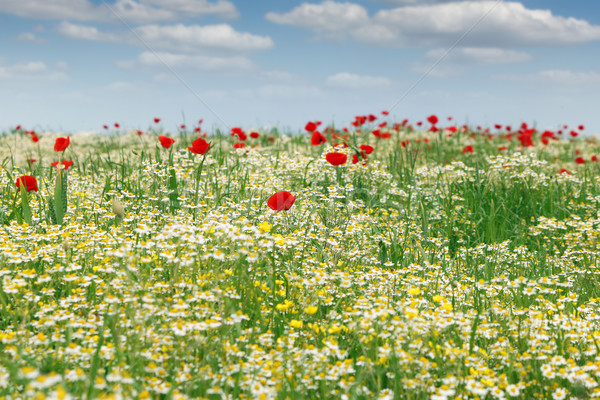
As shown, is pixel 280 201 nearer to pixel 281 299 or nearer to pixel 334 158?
pixel 281 299

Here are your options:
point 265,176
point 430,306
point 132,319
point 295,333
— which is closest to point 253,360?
point 295,333

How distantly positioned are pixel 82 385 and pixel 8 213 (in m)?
3.20

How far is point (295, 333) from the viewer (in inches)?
132

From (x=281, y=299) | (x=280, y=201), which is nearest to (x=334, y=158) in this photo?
(x=280, y=201)

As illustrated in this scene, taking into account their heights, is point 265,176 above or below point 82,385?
above

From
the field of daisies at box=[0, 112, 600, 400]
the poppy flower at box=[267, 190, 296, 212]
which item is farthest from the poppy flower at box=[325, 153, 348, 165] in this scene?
the poppy flower at box=[267, 190, 296, 212]

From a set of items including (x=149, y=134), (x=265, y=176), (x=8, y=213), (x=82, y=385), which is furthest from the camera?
(x=149, y=134)

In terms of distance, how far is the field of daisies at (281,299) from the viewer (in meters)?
2.88

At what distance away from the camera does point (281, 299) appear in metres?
3.86

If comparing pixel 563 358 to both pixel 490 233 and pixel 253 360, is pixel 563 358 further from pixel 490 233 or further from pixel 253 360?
pixel 490 233

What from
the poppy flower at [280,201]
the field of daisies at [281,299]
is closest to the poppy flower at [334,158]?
the field of daisies at [281,299]

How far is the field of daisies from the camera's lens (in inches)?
113

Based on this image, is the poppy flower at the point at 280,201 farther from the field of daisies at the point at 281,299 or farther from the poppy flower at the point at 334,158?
the poppy flower at the point at 334,158

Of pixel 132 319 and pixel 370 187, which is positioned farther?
pixel 370 187
